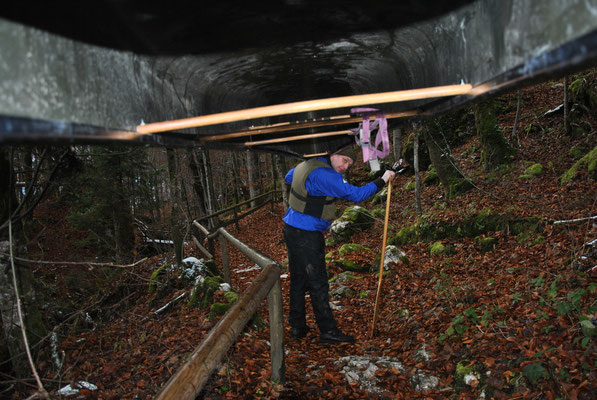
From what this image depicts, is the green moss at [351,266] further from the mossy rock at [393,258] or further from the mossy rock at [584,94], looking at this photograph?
the mossy rock at [584,94]

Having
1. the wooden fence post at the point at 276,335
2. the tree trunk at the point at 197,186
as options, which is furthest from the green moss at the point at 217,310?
the tree trunk at the point at 197,186

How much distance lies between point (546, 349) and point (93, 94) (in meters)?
4.19

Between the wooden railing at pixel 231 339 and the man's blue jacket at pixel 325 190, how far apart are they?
0.68m

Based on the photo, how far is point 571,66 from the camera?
0.96 m

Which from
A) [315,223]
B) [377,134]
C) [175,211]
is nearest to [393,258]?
[315,223]

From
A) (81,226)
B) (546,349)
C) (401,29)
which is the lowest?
(546,349)

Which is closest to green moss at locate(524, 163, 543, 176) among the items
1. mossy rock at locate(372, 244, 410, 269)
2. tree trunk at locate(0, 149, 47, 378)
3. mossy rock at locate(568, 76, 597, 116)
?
mossy rock at locate(568, 76, 597, 116)

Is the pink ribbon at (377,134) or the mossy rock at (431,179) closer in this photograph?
the pink ribbon at (377,134)

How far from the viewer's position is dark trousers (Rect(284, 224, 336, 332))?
425 centimetres

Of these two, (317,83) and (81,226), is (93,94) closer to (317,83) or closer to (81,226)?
(317,83)

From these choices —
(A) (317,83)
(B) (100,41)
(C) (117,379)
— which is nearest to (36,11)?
(B) (100,41)

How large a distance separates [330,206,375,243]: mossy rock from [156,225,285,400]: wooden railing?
601 cm

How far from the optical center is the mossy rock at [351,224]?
33.3 ft

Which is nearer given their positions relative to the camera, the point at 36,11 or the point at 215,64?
the point at 36,11
